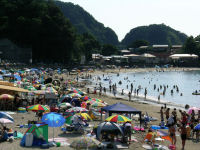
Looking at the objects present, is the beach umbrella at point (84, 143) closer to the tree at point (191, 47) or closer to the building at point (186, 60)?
the building at point (186, 60)

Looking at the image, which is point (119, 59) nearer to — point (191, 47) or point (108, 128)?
point (191, 47)

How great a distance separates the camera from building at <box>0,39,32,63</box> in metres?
73.4

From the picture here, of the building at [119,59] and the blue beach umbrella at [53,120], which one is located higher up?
the building at [119,59]

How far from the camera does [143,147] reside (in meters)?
13.3

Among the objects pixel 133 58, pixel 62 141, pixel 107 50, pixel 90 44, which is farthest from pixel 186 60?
pixel 62 141

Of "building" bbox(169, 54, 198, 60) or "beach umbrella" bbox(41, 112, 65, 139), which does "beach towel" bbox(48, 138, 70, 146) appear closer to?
"beach umbrella" bbox(41, 112, 65, 139)

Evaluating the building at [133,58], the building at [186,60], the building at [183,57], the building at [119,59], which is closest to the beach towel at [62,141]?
the building at [119,59]

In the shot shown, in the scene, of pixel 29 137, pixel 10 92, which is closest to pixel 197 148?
pixel 29 137

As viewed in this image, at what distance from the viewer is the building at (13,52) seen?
7344cm

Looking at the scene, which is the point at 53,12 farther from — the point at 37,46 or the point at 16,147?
the point at 16,147

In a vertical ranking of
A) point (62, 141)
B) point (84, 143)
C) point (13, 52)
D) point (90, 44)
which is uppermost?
point (90, 44)

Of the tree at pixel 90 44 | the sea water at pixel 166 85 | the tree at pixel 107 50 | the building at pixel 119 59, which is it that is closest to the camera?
the sea water at pixel 166 85

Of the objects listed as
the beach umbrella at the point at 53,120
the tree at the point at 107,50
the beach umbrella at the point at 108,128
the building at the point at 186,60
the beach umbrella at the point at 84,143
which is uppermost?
the tree at the point at 107,50

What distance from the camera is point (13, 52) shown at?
244 ft
